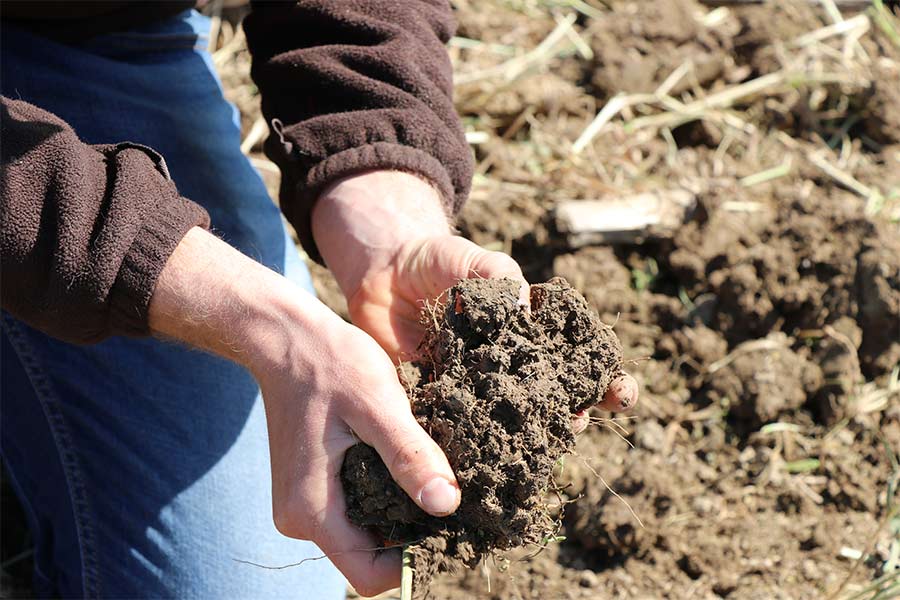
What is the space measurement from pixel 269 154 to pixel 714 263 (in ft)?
4.61

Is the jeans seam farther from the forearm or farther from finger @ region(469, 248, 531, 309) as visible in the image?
finger @ region(469, 248, 531, 309)

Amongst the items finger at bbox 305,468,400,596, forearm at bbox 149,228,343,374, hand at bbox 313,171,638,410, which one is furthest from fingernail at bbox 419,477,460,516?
hand at bbox 313,171,638,410

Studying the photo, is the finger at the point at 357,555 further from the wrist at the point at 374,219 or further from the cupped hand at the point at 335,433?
the wrist at the point at 374,219

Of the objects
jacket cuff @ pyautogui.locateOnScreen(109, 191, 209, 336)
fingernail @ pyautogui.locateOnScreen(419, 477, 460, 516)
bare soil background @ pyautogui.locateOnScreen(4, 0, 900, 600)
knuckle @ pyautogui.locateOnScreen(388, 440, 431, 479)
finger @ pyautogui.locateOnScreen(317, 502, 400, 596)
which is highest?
jacket cuff @ pyautogui.locateOnScreen(109, 191, 209, 336)

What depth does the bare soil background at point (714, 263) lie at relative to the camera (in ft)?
7.59

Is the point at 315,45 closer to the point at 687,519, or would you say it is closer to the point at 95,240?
the point at 95,240

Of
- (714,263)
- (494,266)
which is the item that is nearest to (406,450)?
(494,266)

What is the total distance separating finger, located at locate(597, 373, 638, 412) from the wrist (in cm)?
50

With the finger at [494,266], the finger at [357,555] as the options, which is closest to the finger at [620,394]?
the finger at [494,266]

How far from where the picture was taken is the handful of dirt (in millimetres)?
1470

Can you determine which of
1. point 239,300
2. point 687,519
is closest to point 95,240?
point 239,300

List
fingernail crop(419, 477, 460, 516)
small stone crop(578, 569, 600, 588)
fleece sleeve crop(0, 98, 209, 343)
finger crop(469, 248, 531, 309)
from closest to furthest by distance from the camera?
→ fingernail crop(419, 477, 460, 516) → fleece sleeve crop(0, 98, 209, 343) → finger crop(469, 248, 531, 309) → small stone crop(578, 569, 600, 588)

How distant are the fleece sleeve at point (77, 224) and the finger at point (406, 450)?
0.44 meters

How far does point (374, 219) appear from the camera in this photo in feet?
6.35
